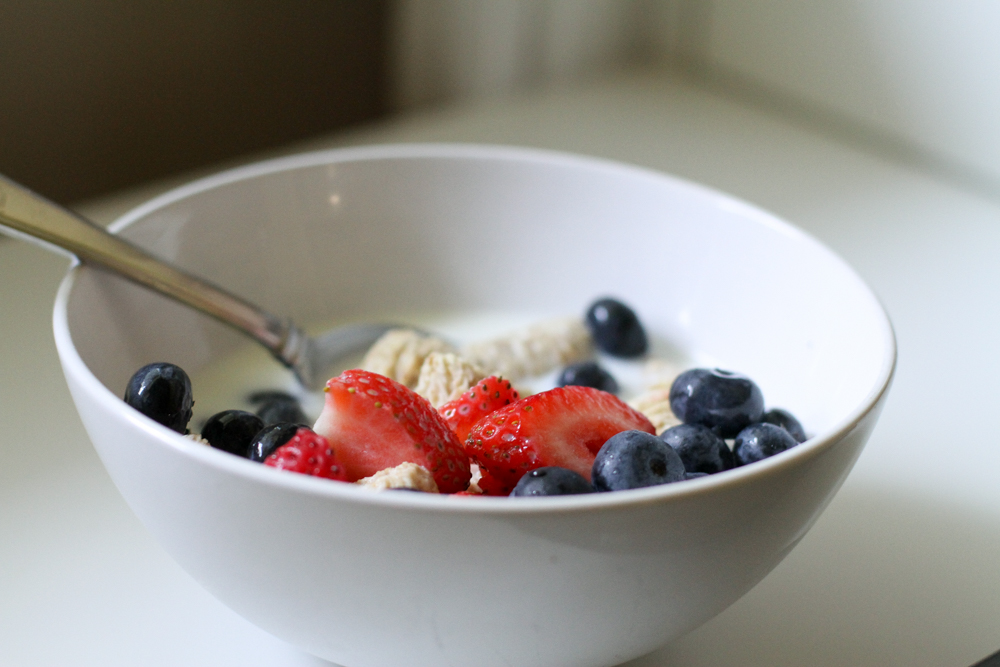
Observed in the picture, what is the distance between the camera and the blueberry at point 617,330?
2.95 feet

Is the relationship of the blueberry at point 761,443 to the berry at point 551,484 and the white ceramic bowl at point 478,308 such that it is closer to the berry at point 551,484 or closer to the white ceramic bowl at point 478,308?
the white ceramic bowl at point 478,308

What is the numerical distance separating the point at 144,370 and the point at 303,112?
139 centimetres

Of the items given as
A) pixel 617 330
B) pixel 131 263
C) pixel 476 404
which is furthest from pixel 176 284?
pixel 617 330

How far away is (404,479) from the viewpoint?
1.68 ft

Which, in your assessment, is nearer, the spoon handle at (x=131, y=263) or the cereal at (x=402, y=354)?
the spoon handle at (x=131, y=263)

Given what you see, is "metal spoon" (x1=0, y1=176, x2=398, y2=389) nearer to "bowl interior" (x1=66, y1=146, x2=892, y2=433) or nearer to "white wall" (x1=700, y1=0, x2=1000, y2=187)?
"bowl interior" (x1=66, y1=146, x2=892, y2=433)

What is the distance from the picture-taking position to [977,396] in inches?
35.3

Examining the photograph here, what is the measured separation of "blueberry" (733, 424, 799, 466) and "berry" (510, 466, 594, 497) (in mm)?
169

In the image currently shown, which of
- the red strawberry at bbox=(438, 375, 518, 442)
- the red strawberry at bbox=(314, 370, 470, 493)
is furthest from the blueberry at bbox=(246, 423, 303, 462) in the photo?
the red strawberry at bbox=(438, 375, 518, 442)

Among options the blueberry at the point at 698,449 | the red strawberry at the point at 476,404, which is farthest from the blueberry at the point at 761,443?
the red strawberry at the point at 476,404

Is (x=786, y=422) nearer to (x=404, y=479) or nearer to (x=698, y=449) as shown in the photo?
(x=698, y=449)

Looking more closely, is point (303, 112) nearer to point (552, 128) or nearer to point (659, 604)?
point (552, 128)

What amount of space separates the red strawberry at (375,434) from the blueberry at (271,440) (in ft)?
0.06

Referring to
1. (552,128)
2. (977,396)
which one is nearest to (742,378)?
(977,396)
